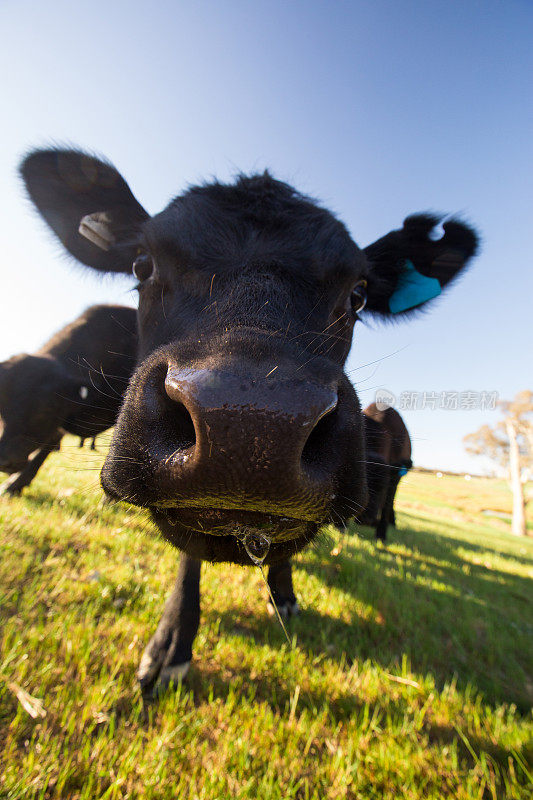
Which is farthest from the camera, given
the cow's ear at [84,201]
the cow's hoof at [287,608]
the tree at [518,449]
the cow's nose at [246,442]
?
the tree at [518,449]

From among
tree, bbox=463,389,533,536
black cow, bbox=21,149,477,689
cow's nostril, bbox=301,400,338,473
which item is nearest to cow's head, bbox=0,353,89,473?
black cow, bbox=21,149,477,689

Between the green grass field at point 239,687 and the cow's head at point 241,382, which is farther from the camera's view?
the green grass field at point 239,687

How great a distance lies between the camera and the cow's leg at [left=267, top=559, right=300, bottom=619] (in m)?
2.79

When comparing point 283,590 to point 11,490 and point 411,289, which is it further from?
point 11,490

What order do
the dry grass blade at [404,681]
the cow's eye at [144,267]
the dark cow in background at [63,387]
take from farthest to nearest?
1. the dark cow in background at [63,387]
2. the cow's eye at [144,267]
3. the dry grass blade at [404,681]

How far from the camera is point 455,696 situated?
6.91 ft

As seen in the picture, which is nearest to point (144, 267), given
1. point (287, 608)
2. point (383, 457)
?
point (383, 457)

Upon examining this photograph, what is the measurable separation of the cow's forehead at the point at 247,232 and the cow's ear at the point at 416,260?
1.12 meters

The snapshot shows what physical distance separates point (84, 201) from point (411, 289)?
3.22 m

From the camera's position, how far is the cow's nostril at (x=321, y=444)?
41.1 inches

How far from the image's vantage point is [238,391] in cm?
92

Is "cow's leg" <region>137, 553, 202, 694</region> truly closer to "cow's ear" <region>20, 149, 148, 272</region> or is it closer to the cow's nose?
the cow's nose

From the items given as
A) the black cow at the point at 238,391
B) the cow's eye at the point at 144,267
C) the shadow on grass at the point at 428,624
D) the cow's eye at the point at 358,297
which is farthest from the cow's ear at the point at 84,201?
the shadow on grass at the point at 428,624

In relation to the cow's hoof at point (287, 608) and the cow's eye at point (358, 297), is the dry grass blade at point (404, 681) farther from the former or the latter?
the cow's eye at point (358, 297)
